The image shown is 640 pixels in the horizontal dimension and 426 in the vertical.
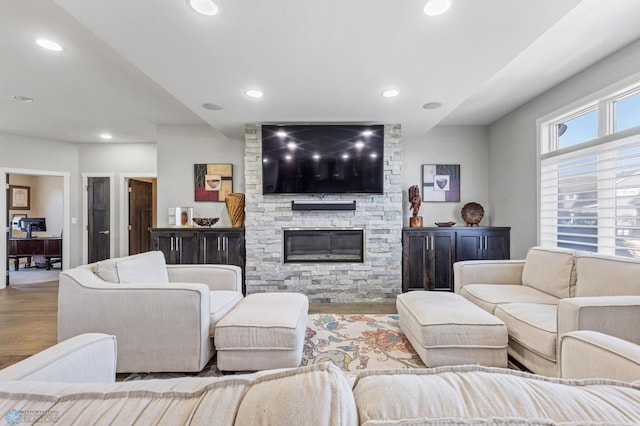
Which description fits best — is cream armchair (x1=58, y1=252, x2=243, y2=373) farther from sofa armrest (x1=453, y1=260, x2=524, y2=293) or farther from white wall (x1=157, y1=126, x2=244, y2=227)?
white wall (x1=157, y1=126, x2=244, y2=227)

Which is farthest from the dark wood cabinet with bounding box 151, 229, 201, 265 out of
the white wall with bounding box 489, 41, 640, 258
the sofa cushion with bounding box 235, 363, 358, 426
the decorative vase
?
the white wall with bounding box 489, 41, 640, 258

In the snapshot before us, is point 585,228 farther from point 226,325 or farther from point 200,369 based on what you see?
point 200,369

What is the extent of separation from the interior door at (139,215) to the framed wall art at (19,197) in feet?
11.7

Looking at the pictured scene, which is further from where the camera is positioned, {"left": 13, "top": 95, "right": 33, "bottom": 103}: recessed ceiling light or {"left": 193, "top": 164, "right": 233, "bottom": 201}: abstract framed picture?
{"left": 193, "top": 164, "right": 233, "bottom": 201}: abstract framed picture

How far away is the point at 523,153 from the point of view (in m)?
3.83

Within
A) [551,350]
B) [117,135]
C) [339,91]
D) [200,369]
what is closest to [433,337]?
[551,350]

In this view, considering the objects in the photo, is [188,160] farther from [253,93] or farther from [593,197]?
[593,197]

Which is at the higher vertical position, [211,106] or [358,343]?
[211,106]

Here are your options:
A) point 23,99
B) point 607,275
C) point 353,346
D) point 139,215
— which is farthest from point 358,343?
point 139,215

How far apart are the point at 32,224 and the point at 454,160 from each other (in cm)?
927

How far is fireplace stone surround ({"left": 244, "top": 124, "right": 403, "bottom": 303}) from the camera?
3.77m

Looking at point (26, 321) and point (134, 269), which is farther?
point (26, 321)

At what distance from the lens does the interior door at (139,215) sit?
5.70 m

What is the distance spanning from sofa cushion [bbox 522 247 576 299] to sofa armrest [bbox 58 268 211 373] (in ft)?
9.15
